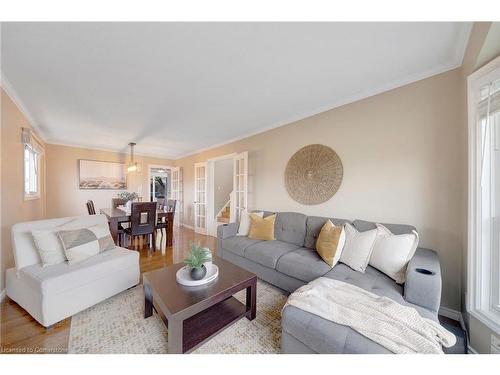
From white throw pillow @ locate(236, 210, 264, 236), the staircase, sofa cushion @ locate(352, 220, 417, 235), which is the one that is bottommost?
the staircase

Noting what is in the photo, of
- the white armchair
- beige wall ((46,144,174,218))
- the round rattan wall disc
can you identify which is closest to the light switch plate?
the round rattan wall disc

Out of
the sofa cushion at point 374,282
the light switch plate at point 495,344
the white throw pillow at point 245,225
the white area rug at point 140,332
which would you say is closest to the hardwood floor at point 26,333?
the white area rug at point 140,332

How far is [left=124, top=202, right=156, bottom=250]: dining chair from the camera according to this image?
3303 mm

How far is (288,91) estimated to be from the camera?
2.28m

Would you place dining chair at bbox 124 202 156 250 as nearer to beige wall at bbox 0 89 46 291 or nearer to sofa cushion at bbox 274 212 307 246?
beige wall at bbox 0 89 46 291

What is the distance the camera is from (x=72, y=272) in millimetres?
1640

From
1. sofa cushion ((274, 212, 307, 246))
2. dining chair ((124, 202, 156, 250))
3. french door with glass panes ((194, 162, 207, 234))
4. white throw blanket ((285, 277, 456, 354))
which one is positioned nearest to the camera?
white throw blanket ((285, 277, 456, 354))

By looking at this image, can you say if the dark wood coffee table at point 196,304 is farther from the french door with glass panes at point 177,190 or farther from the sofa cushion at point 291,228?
the french door with glass panes at point 177,190

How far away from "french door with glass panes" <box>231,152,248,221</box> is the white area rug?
2.16 meters

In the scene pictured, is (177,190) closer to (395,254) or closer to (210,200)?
(210,200)

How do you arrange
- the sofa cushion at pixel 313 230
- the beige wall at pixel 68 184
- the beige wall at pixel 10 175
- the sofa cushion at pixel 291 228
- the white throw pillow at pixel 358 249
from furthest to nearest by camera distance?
the beige wall at pixel 68 184 < the sofa cushion at pixel 291 228 < the sofa cushion at pixel 313 230 < the beige wall at pixel 10 175 < the white throw pillow at pixel 358 249

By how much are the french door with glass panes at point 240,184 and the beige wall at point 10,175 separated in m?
3.10

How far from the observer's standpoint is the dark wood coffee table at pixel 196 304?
121 cm

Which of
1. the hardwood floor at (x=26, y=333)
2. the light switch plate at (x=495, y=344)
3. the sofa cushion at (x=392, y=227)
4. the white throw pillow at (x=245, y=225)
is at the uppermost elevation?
the sofa cushion at (x=392, y=227)
